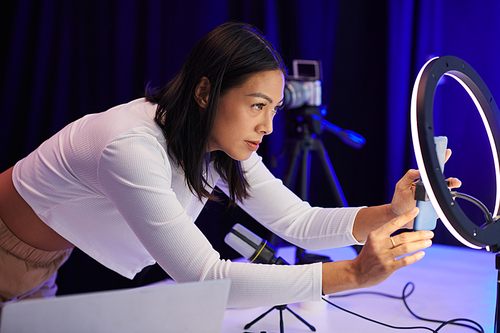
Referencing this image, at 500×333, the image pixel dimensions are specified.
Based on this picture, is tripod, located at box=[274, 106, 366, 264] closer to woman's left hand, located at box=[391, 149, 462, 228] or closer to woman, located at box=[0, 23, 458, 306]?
woman, located at box=[0, 23, 458, 306]

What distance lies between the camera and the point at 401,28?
2025 millimetres

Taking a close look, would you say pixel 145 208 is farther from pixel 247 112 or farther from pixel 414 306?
pixel 414 306

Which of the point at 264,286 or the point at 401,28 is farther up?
the point at 401,28

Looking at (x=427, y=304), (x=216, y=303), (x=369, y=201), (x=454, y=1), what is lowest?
(x=369, y=201)

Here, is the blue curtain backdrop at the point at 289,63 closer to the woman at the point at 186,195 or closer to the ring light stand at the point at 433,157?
the woman at the point at 186,195

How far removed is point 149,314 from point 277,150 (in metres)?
1.62

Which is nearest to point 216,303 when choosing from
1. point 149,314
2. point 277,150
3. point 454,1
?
point 149,314

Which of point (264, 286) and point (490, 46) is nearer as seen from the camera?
point (264, 286)

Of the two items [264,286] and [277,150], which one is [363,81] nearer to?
[277,150]

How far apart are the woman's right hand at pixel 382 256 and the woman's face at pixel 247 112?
33 centimetres

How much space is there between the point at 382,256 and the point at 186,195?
1.54ft

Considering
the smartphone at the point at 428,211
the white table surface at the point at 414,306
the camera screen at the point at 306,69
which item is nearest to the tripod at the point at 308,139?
the camera screen at the point at 306,69

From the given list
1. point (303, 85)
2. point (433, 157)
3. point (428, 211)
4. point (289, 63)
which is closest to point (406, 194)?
point (428, 211)

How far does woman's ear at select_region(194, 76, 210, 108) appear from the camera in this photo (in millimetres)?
868
